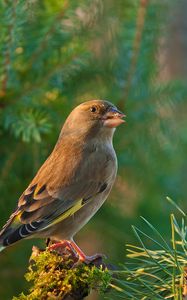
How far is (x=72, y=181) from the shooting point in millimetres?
3213

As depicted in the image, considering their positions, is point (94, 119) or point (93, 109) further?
point (94, 119)

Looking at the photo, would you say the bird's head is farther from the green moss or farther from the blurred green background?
the green moss

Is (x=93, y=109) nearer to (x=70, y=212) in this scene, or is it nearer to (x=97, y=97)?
(x=97, y=97)

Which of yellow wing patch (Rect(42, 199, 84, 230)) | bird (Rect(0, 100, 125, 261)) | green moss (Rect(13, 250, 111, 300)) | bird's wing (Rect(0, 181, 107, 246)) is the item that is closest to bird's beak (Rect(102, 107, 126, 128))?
bird (Rect(0, 100, 125, 261))

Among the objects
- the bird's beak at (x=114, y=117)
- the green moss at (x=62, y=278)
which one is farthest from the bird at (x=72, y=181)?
the green moss at (x=62, y=278)

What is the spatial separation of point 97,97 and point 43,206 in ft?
2.31

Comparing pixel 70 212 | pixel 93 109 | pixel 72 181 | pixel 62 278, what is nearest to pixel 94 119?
pixel 93 109

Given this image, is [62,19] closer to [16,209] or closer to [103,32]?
[103,32]

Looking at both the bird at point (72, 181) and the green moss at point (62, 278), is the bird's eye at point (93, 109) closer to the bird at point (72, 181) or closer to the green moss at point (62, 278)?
the bird at point (72, 181)

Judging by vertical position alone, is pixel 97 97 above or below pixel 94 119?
above

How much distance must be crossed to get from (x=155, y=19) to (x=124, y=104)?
421mm

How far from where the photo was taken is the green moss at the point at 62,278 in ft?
6.48

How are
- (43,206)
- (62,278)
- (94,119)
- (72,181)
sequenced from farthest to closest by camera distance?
(94,119) < (72,181) < (43,206) < (62,278)

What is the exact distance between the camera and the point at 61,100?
331cm
